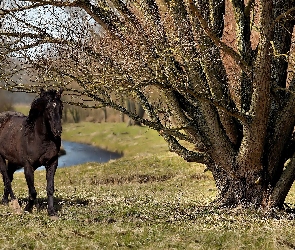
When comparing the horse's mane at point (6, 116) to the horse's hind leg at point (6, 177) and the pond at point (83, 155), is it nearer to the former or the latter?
the horse's hind leg at point (6, 177)

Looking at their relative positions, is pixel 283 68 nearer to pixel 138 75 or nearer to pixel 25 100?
pixel 138 75

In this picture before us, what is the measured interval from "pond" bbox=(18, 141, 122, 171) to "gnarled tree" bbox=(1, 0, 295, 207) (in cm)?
2994

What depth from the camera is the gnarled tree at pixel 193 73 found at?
11547 mm

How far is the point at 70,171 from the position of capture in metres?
29.5

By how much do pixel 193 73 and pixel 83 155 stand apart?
1560 inches

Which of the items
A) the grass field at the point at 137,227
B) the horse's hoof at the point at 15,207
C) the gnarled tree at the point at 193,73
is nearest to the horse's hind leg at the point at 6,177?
the horse's hoof at the point at 15,207

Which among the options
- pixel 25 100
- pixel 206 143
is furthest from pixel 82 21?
pixel 25 100

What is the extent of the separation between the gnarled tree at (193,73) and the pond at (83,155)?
29.9 meters

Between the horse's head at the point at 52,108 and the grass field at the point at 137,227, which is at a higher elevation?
the horse's head at the point at 52,108

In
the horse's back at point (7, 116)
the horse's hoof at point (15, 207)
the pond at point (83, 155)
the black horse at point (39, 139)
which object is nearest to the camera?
the black horse at point (39, 139)

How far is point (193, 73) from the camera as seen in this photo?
12.4m

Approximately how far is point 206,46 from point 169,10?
149cm

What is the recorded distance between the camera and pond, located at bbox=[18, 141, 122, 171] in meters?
45.4

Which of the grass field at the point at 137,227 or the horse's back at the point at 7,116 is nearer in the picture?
the grass field at the point at 137,227
